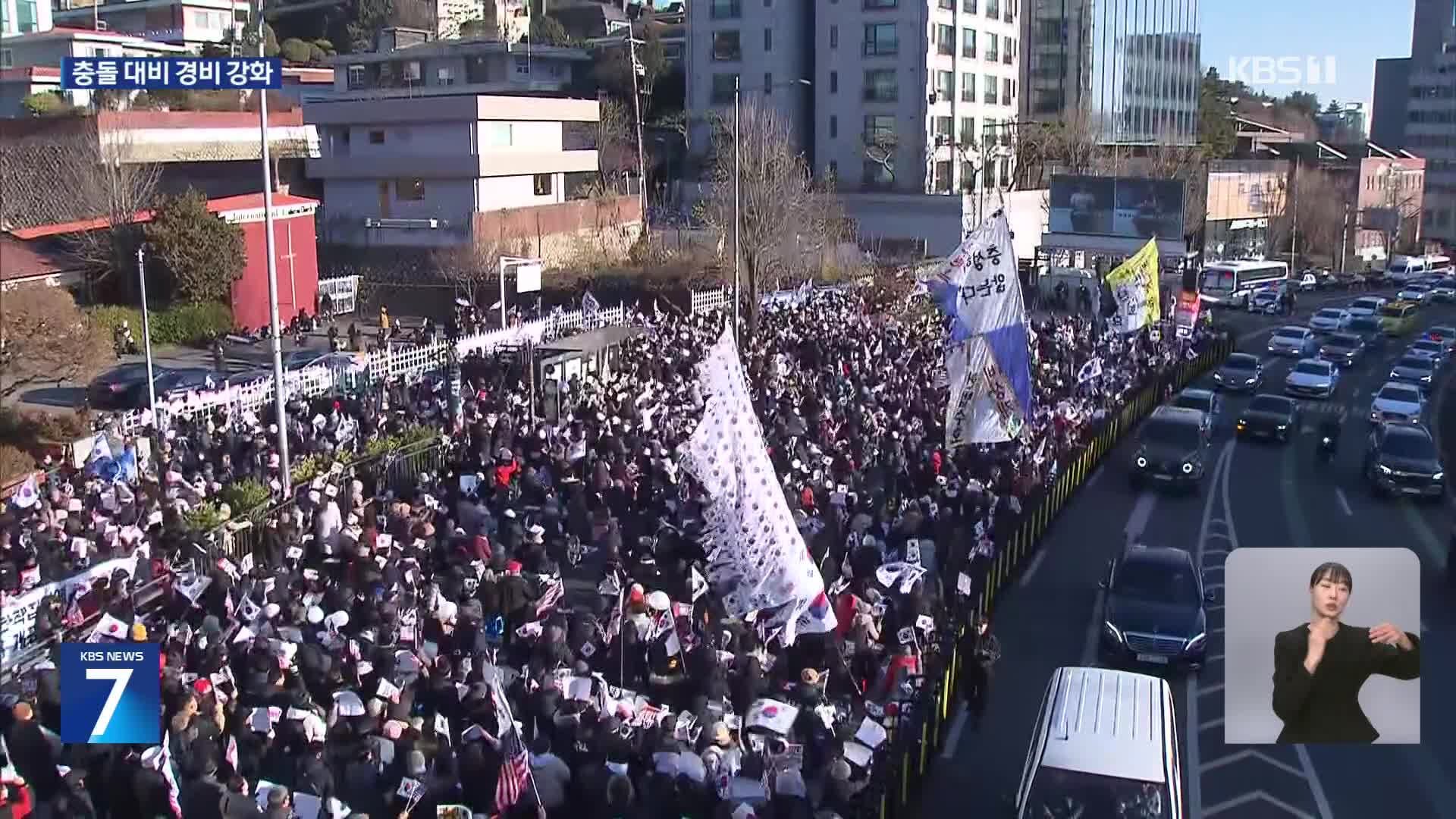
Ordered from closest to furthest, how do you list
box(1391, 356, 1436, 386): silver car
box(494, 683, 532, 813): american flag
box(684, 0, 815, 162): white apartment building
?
box(494, 683, 532, 813): american flag
box(1391, 356, 1436, 386): silver car
box(684, 0, 815, 162): white apartment building

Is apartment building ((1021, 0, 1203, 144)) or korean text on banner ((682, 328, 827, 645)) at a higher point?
apartment building ((1021, 0, 1203, 144))

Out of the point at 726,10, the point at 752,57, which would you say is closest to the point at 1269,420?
the point at 752,57

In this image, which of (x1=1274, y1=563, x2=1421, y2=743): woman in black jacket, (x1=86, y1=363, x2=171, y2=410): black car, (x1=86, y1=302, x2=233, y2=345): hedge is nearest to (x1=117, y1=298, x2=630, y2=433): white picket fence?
(x1=86, y1=363, x2=171, y2=410): black car

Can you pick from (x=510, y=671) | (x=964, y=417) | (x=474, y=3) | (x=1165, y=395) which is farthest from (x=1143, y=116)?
(x=510, y=671)

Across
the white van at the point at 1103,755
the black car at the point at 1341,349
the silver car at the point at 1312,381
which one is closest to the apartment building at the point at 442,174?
the silver car at the point at 1312,381

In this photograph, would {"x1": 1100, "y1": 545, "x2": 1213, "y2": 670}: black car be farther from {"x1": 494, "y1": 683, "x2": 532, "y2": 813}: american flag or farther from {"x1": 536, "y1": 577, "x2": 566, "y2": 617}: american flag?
{"x1": 494, "y1": 683, "x2": 532, "y2": 813}: american flag

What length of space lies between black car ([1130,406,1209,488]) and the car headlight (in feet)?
29.1

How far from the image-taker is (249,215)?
32969 mm

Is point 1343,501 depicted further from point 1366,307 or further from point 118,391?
point 1366,307

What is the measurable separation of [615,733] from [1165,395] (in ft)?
80.5

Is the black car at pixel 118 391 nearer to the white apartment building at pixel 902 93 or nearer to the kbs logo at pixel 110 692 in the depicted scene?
the kbs logo at pixel 110 692

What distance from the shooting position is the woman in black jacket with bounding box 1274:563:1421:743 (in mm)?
9859

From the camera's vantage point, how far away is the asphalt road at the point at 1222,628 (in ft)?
38.7
